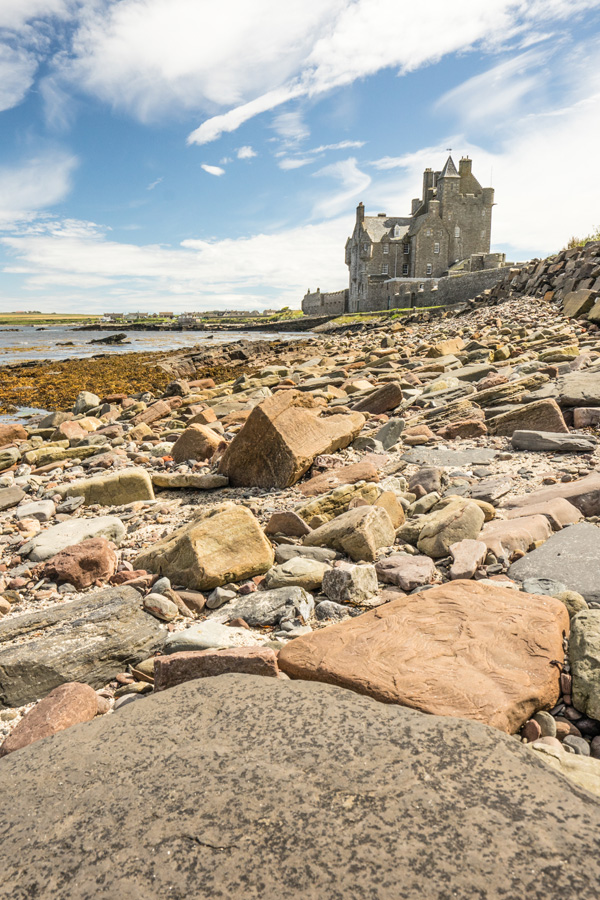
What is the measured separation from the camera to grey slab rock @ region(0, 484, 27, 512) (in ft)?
20.8

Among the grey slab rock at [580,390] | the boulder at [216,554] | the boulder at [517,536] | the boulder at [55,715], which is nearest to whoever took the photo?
the boulder at [55,715]

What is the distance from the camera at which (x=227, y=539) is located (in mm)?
3883

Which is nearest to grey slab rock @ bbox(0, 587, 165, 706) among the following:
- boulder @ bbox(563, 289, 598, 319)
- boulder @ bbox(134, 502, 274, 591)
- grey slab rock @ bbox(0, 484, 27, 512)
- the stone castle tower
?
boulder @ bbox(134, 502, 274, 591)

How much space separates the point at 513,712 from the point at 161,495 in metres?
4.79

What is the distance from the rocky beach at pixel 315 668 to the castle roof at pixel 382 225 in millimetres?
65807

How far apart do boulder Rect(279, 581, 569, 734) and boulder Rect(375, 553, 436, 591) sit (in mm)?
509

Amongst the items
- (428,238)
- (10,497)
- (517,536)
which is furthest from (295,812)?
(428,238)

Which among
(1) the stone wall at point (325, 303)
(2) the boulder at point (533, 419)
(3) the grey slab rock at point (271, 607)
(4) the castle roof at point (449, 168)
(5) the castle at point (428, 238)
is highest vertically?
(4) the castle roof at point (449, 168)

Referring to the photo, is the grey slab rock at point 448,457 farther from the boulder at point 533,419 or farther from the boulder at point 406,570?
the boulder at point 406,570

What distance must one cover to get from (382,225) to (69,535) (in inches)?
2823

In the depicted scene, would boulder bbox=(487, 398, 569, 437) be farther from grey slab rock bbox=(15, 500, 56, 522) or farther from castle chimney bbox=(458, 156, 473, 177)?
castle chimney bbox=(458, 156, 473, 177)

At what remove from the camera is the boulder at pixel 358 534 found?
3812mm

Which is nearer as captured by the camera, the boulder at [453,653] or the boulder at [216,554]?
the boulder at [453,653]

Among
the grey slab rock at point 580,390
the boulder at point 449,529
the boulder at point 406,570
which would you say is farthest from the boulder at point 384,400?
the boulder at point 406,570
